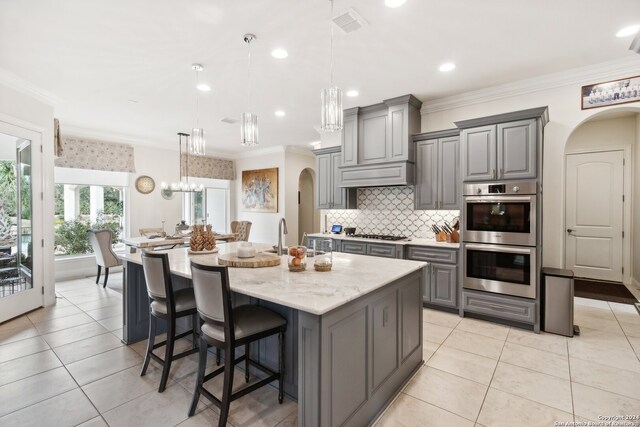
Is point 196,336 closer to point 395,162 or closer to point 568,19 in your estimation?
point 395,162

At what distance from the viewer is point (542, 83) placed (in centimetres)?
366

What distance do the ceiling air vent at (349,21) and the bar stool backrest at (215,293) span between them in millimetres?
2130

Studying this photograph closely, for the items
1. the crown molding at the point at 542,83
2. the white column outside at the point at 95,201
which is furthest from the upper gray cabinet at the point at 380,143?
the white column outside at the point at 95,201

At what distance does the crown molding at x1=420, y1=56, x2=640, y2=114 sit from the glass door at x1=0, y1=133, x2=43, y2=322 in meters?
5.38

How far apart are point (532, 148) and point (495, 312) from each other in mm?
1853

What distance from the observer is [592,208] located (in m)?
5.22

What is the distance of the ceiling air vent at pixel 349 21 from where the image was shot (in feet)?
7.94

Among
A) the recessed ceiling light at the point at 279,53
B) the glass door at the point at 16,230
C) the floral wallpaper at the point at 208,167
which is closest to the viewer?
the recessed ceiling light at the point at 279,53

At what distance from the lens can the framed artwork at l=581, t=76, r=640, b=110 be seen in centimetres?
327

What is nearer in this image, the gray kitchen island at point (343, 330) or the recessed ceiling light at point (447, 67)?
the gray kitchen island at point (343, 330)

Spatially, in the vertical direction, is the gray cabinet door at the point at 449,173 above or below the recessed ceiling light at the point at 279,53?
below

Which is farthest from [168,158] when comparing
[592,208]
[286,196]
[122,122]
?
[592,208]

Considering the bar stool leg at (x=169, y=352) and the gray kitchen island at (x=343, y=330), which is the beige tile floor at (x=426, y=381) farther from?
the gray kitchen island at (x=343, y=330)

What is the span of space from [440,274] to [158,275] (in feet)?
10.4
